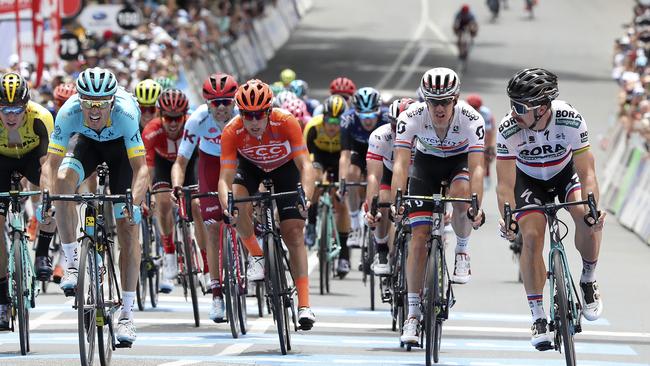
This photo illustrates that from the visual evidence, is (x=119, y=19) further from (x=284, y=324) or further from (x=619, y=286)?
(x=284, y=324)

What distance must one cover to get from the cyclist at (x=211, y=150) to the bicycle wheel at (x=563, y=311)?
397 centimetres

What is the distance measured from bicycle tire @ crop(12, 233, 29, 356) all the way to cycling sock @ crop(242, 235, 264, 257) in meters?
1.68

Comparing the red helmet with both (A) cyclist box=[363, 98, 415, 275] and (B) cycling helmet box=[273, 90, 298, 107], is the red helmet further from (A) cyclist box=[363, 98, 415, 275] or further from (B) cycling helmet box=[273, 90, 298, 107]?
(A) cyclist box=[363, 98, 415, 275]

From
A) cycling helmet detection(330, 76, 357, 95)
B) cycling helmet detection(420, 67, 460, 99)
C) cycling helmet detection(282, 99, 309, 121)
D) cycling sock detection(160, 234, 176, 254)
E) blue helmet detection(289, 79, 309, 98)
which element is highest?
blue helmet detection(289, 79, 309, 98)

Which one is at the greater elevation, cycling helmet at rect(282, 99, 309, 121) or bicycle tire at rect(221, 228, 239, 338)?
cycling helmet at rect(282, 99, 309, 121)

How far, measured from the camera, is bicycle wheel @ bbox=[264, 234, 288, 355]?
12633 mm

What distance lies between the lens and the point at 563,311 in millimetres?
11047

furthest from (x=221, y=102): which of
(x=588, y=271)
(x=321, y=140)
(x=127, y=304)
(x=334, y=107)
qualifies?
(x=321, y=140)

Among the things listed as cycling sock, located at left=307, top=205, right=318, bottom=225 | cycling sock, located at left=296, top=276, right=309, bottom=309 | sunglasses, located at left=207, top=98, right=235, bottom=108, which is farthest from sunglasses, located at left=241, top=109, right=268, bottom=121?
cycling sock, located at left=307, top=205, right=318, bottom=225

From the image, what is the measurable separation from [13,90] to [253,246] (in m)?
2.12

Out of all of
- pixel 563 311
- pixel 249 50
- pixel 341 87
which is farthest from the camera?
pixel 249 50

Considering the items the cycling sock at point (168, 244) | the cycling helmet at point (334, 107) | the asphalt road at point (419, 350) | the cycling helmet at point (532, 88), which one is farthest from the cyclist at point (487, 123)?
the cycling helmet at point (532, 88)

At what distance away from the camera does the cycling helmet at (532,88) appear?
11.2 meters

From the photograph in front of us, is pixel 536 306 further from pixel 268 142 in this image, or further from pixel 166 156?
pixel 166 156
